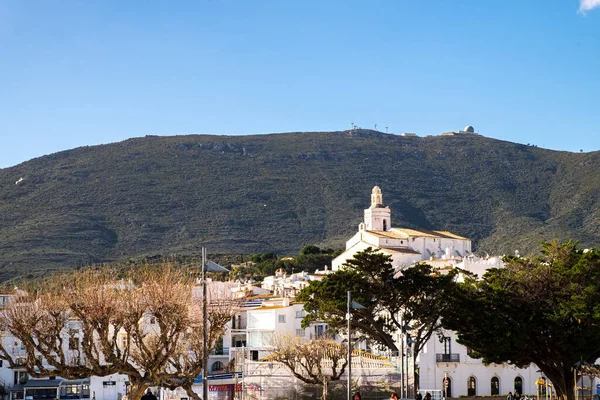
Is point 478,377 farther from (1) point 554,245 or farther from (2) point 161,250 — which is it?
(2) point 161,250

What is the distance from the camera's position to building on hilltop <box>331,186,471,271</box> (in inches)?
4616

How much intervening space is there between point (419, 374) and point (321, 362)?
775 cm

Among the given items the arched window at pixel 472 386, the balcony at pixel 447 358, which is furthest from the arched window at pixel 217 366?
the arched window at pixel 472 386

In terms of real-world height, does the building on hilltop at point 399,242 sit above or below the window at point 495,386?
above

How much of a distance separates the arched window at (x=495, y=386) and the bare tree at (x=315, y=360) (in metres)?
11.0

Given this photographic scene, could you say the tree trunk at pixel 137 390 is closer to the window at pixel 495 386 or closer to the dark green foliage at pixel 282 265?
the window at pixel 495 386

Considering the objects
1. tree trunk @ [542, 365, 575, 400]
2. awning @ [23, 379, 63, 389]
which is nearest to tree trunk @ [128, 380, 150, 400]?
tree trunk @ [542, 365, 575, 400]

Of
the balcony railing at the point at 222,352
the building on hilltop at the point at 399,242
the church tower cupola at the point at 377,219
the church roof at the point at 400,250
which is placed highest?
the church tower cupola at the point at 377,219

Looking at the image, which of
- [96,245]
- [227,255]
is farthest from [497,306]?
[96,245]

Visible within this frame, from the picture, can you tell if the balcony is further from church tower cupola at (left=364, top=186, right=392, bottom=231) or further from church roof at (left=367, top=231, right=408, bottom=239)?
church tower cupola at (left=364, top=186, right=392, bottom=231)

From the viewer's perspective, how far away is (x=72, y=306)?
37562mm

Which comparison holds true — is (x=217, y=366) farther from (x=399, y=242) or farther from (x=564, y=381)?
(x=399, y=242)

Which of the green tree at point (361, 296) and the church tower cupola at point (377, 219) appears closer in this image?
the green tree at point (361, 296)

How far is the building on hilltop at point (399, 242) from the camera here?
117250 mm
